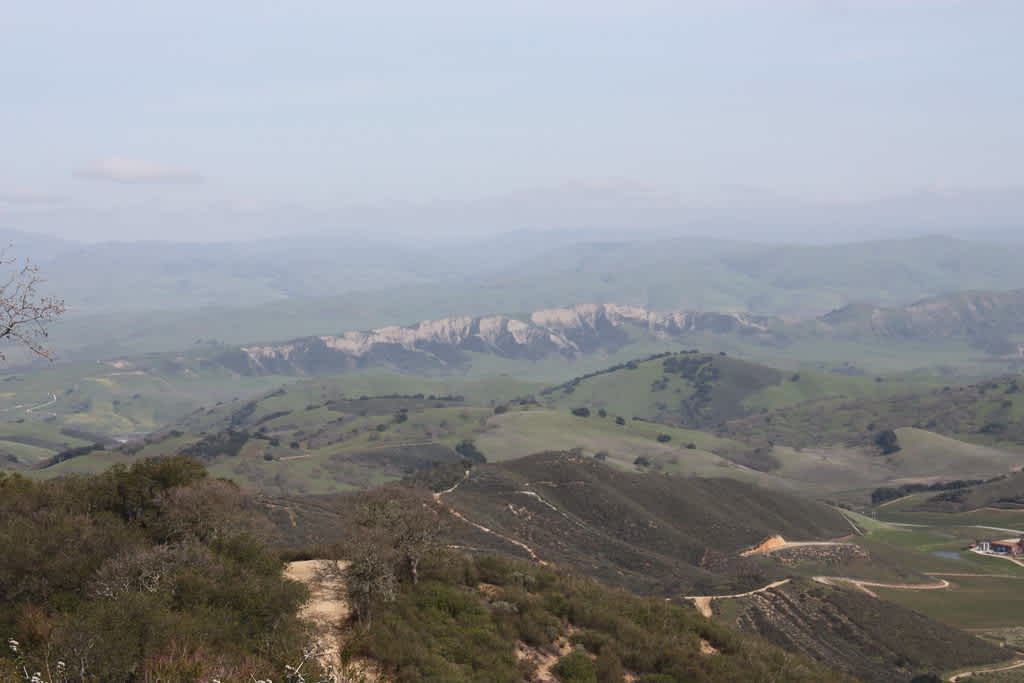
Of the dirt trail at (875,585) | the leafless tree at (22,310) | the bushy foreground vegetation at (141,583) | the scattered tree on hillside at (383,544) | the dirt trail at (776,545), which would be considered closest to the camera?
the bushy foreground vegetation at (141,583)

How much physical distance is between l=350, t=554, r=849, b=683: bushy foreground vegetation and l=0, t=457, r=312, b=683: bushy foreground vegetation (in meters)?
3.38

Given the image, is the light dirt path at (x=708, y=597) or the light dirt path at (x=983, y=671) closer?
the light dirt path at (x=983, y=671)

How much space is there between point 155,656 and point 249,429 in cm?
17937

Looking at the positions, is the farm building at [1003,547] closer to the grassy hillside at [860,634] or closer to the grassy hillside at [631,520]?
the grassy hillside at [631,520]

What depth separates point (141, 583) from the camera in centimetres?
1944

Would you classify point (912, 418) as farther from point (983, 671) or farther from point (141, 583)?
point (141, 583)

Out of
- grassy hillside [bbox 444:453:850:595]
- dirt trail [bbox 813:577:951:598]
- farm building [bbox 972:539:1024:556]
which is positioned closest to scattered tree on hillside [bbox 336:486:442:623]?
grassy hillside [bbox 444:453:850:595]

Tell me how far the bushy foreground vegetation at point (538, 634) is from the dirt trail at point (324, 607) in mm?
840

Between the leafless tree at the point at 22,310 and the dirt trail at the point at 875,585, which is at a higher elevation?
the leafless tree at the point at 22,310

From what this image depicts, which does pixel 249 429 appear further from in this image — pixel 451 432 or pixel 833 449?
pixel 833 449

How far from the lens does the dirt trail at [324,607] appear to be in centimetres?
1911

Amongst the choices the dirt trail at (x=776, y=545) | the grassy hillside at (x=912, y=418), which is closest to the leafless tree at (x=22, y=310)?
the dirt trail at (x=776, y=545)

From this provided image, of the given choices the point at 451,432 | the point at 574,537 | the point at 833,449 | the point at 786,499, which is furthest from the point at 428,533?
the point at 833,449

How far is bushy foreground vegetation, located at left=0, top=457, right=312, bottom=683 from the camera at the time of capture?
587 inches
